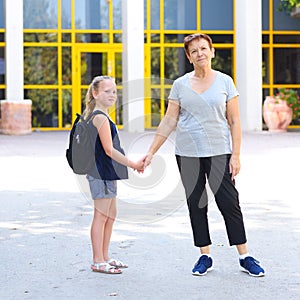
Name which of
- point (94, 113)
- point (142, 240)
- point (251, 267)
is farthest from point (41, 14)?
point (251, 267)

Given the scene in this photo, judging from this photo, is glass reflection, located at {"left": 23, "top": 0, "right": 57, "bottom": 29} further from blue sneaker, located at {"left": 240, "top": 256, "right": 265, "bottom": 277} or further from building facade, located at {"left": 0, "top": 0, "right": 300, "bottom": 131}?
blue sneaker, located at {"left": 240, "top": 256, "right": 265, "bottom": 277}

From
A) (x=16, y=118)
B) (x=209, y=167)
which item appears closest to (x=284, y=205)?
(x=209, y=167)

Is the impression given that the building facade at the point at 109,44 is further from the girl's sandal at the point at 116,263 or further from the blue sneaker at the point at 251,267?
the blue sneaker at the point at 251,267

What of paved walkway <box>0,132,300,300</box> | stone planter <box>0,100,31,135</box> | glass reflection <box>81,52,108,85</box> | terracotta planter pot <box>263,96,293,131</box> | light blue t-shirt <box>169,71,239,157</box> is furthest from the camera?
glass reflection <box>81,52,108,85</box>

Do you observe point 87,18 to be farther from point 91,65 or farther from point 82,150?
point 82,150

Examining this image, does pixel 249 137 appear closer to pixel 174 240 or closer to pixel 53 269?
pixel 174 240

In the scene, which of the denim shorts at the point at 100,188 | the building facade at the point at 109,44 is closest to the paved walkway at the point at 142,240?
the denim shorts at the point at 100,188

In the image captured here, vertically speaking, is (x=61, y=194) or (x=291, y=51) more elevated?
(x=291, y=51)

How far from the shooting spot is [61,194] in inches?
421

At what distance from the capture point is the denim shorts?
19.7ft

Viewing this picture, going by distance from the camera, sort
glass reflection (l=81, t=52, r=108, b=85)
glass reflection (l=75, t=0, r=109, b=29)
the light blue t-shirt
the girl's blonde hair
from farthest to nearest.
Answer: glass reflection (l=81, t=52, r=108, b=85) < glass reflection (l=75, t=0, r=109, b=29) < the girl's blonde hair < the light blue t-shirt

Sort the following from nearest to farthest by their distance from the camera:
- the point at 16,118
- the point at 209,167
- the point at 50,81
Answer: the point at 209,167 → the point at 16,118 → the point at 50,81

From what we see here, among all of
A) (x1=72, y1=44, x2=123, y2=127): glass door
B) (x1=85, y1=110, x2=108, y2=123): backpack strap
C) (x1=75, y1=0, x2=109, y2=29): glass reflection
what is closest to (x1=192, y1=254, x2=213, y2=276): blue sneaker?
(x1=85, y1=110, x2=108, y2=123): backpack strap

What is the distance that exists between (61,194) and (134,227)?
8.99 feet
